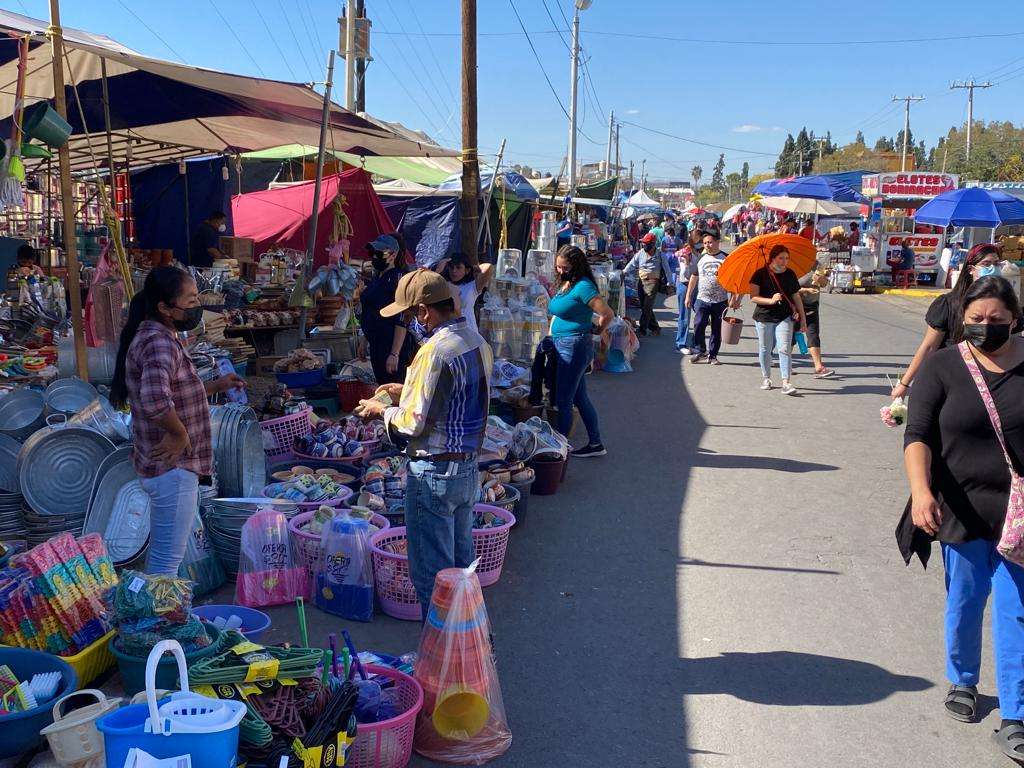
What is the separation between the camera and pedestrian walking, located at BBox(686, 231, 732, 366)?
13.4 meters

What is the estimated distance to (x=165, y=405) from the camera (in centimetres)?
423

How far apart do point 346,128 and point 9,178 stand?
5.95m

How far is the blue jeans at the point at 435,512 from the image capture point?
4.11 meters

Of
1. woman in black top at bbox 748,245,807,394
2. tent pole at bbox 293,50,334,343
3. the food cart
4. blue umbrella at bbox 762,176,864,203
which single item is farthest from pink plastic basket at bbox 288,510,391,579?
the food cart

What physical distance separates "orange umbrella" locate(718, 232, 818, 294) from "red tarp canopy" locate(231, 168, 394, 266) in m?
6.16

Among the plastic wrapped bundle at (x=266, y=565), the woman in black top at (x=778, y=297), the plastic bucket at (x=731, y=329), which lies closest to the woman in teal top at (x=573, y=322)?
the plastic wrapped bundle at (x=266, y=565)

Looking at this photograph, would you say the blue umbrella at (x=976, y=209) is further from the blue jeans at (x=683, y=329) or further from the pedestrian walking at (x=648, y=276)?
the blue jeans at (x=683, y=329)

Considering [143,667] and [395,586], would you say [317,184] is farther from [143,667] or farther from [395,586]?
[143,667]

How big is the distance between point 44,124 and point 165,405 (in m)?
2.93

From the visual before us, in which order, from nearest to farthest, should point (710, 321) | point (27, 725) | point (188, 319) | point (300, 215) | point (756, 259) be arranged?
point (27, 725) → point (188, 319) → point (756, 259) → point (710, 321) → point (300, 215)

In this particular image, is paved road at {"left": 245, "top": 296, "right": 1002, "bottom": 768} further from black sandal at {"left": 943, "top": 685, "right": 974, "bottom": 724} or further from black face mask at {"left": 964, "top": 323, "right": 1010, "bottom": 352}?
black face mask at {"left": 964, "top": 323, "right": 1010, "bottom": 352}

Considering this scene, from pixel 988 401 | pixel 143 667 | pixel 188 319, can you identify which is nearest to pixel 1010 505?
pixel 988 401

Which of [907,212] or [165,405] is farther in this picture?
[907,212]

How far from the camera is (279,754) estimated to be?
10.2 feet
